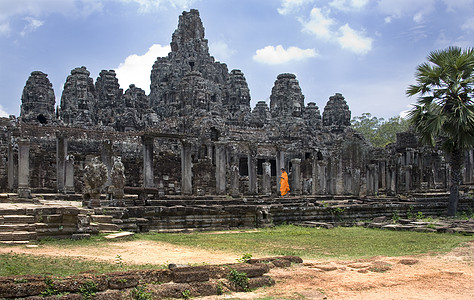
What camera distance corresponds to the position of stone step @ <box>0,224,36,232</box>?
9.88 meters

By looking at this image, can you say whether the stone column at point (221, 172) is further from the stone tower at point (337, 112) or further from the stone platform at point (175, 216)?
the stone tower at point (337, 112)

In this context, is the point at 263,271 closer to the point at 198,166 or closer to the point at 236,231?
the point at 236,231

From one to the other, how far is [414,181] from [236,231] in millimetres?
24623

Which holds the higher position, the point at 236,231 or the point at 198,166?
the point at 198,166

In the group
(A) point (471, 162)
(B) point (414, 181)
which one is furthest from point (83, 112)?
(A) point (471, 162)

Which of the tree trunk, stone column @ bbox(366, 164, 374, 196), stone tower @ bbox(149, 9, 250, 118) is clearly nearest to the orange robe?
the tree trunk

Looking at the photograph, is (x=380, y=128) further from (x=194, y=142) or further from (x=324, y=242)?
(x=324, y=242)

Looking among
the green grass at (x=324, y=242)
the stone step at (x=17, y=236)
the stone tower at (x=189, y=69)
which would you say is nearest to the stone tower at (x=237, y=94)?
the stone tower at (x=189, y=69)

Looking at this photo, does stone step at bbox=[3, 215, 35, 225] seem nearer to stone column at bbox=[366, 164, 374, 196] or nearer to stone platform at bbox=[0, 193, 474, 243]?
stone platform at bbox=[0, 193, 474, 243]

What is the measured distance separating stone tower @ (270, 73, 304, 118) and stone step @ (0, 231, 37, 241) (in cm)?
4838

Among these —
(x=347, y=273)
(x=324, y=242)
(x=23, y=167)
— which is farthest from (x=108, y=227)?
(x=23, y=167)

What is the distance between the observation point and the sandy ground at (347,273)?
21.7 feet

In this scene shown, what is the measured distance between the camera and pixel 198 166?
30.8 meters

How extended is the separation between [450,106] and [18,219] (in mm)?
15974
